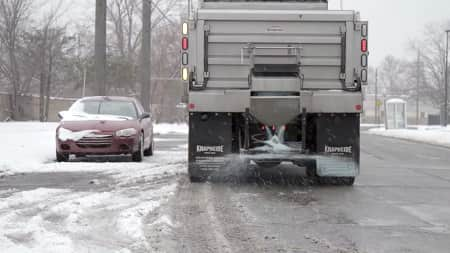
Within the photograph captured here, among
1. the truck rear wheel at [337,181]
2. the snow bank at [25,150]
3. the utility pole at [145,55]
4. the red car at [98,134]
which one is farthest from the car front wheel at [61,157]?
the utility pole at [145,55]

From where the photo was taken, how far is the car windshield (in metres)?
13.9

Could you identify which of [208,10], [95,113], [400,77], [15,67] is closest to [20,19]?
[15,67]

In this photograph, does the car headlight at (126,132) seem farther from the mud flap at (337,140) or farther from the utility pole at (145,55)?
the utility pole at (145,55)

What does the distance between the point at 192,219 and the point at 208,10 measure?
13.4 ft

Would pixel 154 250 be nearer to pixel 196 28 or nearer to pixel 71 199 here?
pixel 71 199

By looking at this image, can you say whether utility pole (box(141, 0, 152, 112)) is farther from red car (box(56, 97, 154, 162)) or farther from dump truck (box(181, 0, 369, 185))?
dump truck (box(181, 0, 369, 185))

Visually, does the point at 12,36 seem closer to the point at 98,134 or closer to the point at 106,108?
the point at 106,108

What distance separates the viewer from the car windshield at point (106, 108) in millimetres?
13872

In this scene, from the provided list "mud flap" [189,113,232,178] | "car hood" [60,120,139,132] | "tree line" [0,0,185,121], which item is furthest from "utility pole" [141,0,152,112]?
"mud flap" [189,113,232,178]

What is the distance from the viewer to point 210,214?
24.0 feet

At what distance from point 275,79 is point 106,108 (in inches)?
226

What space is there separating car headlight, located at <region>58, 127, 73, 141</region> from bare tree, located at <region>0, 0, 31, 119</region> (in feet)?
56.3

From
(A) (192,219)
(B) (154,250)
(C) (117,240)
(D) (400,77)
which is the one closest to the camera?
(B) (154,250)

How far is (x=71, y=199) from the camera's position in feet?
26.5
